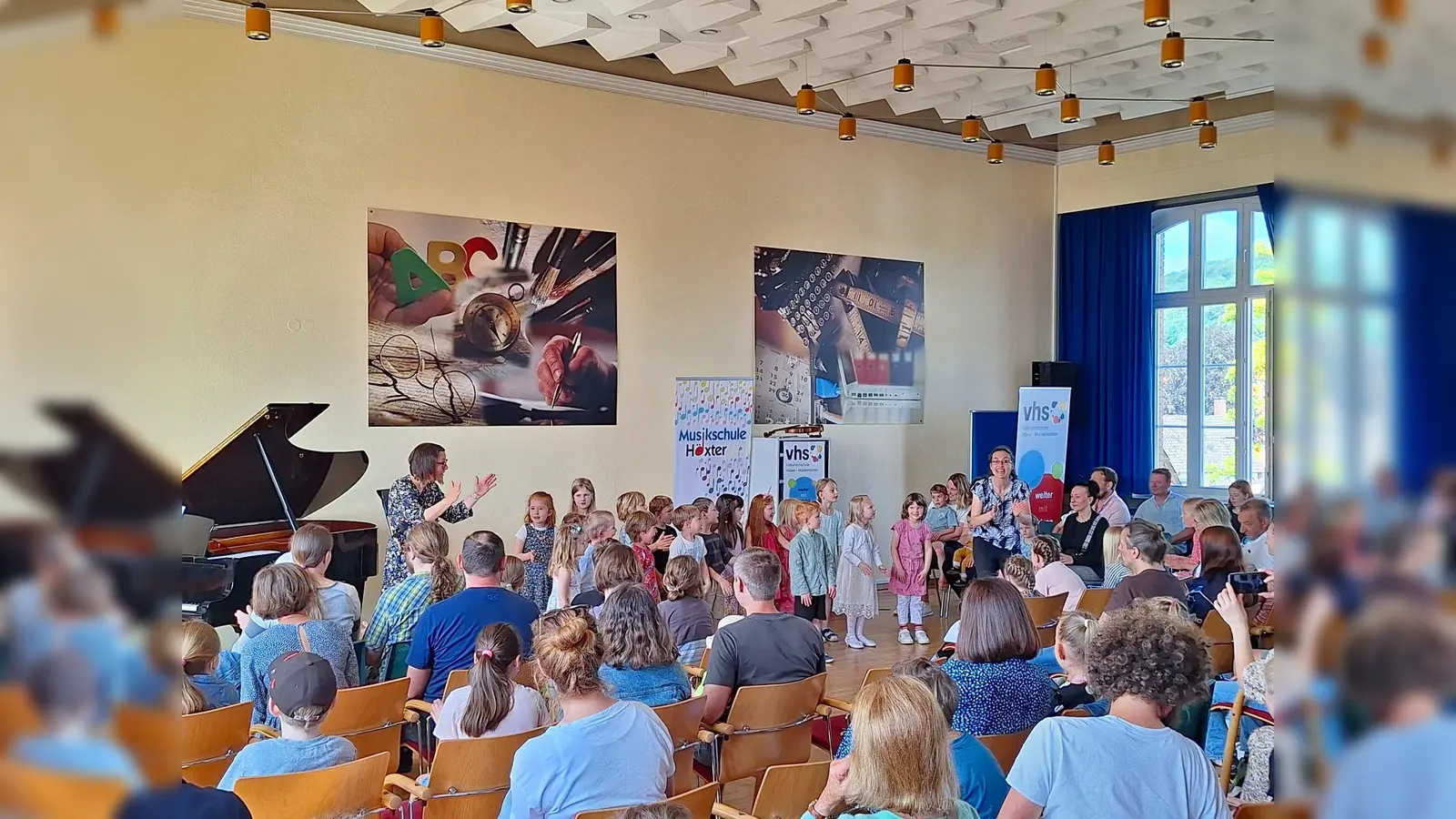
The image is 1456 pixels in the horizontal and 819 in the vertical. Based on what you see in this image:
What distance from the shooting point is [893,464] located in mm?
11211

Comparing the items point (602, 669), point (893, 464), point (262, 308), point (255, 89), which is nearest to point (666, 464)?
Result: point (893, 464)

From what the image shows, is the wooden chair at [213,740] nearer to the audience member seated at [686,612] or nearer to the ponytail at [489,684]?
the ponytail at [489,684]

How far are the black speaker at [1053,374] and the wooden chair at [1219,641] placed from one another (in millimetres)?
7017

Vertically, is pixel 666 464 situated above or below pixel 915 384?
below

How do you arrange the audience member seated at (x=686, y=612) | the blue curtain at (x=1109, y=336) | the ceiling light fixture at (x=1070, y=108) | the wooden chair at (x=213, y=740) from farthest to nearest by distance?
1. the blue curtain at (x=1109, y=336)
2. the ceiling light fixture at (x=1070, y=108)
3. the audience member seated at (x=686, y=612)
4. the wooden chair at (x=213, y=740)

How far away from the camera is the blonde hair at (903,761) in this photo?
2.40 metres

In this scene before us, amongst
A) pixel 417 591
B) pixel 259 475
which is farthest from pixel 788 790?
pixel 259 475

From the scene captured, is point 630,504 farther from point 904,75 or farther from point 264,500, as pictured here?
point 904,75

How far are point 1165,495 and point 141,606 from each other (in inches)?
419

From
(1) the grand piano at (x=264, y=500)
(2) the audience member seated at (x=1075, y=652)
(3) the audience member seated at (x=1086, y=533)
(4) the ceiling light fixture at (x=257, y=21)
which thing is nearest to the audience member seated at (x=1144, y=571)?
(2) the audience member seated at (x=1075, y=652)

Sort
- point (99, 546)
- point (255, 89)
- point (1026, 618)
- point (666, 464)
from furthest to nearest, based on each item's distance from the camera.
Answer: point (666, 464) < point (255, 89) < point (1026, 618) < point (99, 546)

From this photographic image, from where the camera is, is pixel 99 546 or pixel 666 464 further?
pixel 666 464

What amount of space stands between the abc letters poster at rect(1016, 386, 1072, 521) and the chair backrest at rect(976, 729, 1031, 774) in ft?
26.7

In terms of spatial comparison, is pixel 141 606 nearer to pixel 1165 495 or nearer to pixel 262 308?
pixel 262 308
